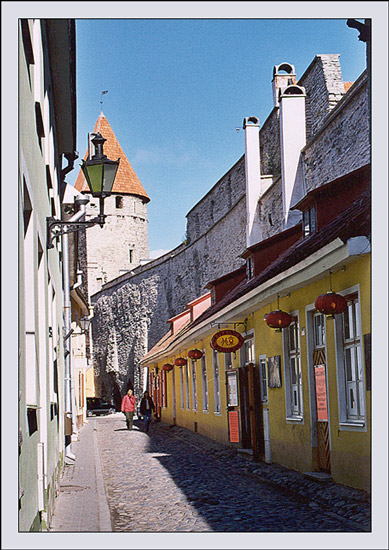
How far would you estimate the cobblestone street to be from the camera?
22.0 ft

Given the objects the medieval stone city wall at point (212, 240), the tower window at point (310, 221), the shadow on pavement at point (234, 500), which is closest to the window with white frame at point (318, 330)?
the shadow on pavement at point (234, 500)

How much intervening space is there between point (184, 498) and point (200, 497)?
0.59 feet

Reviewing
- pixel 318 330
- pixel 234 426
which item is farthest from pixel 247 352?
pixel 318 330

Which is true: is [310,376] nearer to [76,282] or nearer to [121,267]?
[76,282]

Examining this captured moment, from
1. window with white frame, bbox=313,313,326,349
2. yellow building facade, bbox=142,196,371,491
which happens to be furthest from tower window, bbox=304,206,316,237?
window with white frame, bbox=313,313,326,349

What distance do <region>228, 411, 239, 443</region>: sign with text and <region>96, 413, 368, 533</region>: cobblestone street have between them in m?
0.29

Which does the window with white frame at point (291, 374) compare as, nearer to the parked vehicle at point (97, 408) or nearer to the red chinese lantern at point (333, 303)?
the red chinese lantern at point (333, 303)

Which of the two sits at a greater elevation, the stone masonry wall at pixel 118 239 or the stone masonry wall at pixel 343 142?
the stone masonry wall at pixel 118 239

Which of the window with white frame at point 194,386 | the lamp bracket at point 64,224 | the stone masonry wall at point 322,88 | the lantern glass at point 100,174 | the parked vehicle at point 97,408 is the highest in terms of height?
the stone masonry wall at point 322,88

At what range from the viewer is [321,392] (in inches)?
370

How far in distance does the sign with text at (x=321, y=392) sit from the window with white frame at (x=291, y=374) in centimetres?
121

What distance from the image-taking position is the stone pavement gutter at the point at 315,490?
703cm

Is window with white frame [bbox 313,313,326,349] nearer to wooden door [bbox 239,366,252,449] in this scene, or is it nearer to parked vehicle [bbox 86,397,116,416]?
wooden door [bbox 239,366,252,449]

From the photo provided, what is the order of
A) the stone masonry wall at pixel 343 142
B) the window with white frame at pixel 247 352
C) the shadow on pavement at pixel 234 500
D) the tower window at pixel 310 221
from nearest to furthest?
the shadow on pavement at pixel 234 500
the tower window at pixel 310 221
the window with white frame at pixel 247 352
the stone masonry wall at pixel 343 142
